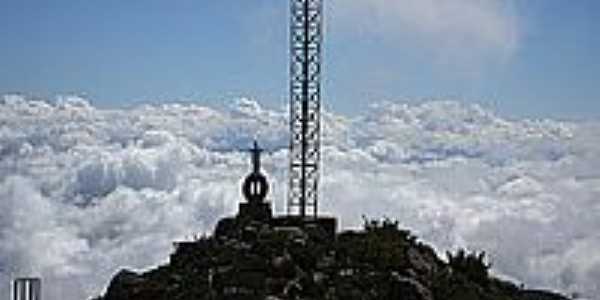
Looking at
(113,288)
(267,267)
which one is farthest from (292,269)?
(113,288)

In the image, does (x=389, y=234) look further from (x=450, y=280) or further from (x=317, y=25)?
(x=317, y=25)

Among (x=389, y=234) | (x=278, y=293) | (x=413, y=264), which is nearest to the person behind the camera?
(x=278, y=293)

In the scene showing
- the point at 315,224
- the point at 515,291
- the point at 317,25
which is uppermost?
the point at 317,25

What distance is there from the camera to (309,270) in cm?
5203

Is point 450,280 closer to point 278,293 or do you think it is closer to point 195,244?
point 278,293

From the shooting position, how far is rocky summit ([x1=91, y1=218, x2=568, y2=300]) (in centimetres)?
4950

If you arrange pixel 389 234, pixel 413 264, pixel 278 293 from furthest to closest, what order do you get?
pixel 389 234
pixel 413 264
pixel 278 293

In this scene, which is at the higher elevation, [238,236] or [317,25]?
[317,25]

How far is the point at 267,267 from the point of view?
2028 inches

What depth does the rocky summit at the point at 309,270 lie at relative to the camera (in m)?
49.5

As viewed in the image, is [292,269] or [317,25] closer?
[292,269]

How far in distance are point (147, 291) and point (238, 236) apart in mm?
7453

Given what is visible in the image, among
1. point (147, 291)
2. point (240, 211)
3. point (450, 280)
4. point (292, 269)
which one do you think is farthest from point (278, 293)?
point (240, 211)

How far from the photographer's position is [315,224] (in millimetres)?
58938
